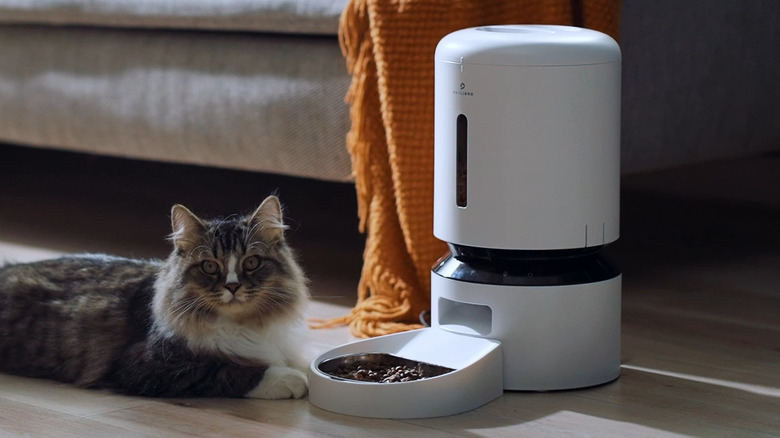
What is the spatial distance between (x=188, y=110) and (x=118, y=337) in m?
0.68

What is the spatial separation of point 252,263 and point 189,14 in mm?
705

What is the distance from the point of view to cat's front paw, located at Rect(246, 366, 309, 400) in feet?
4.80

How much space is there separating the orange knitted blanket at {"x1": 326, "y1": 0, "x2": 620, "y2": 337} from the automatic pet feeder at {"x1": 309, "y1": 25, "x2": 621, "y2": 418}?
0.21m

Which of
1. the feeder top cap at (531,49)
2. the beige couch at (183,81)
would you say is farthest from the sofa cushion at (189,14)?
the feeder top cap at (531,49)

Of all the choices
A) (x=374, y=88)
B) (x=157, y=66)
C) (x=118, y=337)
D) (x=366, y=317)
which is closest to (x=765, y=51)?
(x=374, y=88)

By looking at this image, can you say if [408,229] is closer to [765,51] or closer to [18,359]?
[18,359]

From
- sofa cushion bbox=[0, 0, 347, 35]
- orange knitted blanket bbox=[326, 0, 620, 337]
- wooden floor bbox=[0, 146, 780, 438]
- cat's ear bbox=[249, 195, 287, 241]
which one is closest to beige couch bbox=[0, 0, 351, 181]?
sofa cushion bbox=[0, 0, 347, 35]

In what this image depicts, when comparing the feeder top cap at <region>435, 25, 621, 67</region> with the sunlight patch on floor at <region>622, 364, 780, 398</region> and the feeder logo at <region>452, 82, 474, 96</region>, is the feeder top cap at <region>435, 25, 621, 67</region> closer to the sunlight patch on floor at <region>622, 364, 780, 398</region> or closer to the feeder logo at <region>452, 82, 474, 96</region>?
the feeder logo at <region>452, 82, 474, 96</region>

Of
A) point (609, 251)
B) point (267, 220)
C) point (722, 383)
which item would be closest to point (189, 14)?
point (267, 220)

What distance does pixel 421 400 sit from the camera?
1.38 metres

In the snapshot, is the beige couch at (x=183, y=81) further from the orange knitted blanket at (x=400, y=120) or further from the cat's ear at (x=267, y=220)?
the cat's ear at (x=267, y=220)

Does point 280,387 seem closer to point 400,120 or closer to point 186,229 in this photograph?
point 186,229

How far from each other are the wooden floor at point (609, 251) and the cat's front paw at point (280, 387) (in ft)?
0.04

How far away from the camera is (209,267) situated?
1.49 m
